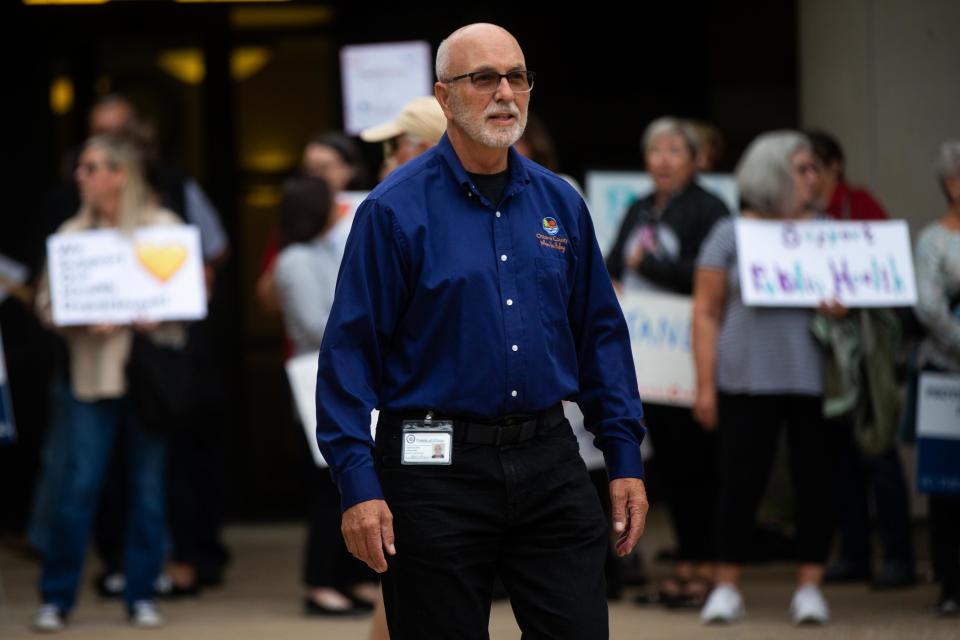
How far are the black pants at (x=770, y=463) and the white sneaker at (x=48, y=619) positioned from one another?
9.88ft

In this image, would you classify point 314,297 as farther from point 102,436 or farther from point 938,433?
point 938,433

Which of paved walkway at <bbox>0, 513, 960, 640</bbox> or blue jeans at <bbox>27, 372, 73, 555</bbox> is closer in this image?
paved walkway at <bbox>0, 513, 960, 640</bbox>

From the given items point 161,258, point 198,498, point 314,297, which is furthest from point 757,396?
point 198,498

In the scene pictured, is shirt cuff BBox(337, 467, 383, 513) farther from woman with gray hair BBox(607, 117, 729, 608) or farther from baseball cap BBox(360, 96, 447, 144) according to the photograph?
woman with gray hair BBox(607, 117, 729, 608)

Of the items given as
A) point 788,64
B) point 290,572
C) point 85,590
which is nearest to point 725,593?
point 290,572

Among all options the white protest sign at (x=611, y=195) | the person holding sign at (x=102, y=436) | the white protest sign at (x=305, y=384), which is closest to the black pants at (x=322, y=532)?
the white protest sign at (x=305, y=384)

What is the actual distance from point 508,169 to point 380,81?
3.96 metres

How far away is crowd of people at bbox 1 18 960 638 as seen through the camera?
766 centimetres

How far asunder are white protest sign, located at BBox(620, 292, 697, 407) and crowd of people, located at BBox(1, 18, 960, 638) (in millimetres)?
131

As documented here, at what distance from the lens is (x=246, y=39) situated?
1095 cm

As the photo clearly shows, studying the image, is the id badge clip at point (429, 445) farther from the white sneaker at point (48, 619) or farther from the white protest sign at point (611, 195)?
the white protest sign at point (611, 195)

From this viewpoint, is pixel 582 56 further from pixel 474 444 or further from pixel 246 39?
pixel 474 444

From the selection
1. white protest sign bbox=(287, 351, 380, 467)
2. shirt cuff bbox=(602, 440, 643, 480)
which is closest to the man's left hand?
shirt cuff bbox=(602, 440, 643, 480)

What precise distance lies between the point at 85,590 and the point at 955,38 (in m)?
5.66
